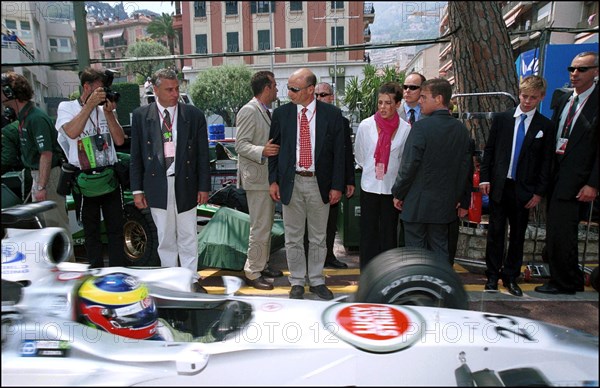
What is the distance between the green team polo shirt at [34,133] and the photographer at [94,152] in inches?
4.0

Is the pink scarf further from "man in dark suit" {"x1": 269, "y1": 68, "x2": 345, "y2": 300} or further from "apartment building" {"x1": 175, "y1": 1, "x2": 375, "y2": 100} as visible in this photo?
"apartment building" {"x1": 175, "y1": 1, "x2": 375, "y2": 100}

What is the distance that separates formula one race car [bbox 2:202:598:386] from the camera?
1.75 meters

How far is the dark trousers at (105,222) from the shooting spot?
421 cm

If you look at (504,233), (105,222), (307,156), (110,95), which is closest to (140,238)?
(105,222)

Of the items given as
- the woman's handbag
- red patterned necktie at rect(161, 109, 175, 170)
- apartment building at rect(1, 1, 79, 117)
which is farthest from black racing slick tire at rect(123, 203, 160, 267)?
apartment building at rect(1, 1, 79, 117)

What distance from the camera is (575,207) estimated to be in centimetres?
396

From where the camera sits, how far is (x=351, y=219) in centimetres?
550

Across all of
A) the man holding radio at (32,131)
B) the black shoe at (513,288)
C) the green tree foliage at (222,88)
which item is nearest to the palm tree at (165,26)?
the man holding radio at (32,131)

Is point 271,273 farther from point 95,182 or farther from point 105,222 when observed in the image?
point 95,182

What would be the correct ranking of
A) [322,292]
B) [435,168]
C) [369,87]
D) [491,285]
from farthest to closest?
1. [369,87]
2. [491,285]
3. [322,292]
4. [435,168]

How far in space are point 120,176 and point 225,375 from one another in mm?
2912

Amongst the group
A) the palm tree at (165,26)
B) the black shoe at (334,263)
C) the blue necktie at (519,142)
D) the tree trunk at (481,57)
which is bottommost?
the black shoe at (334,263)

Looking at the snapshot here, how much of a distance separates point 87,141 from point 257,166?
1.51 meters

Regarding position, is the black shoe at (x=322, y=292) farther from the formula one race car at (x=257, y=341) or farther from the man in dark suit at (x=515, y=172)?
the formula one race car at (x=257, y=341)
